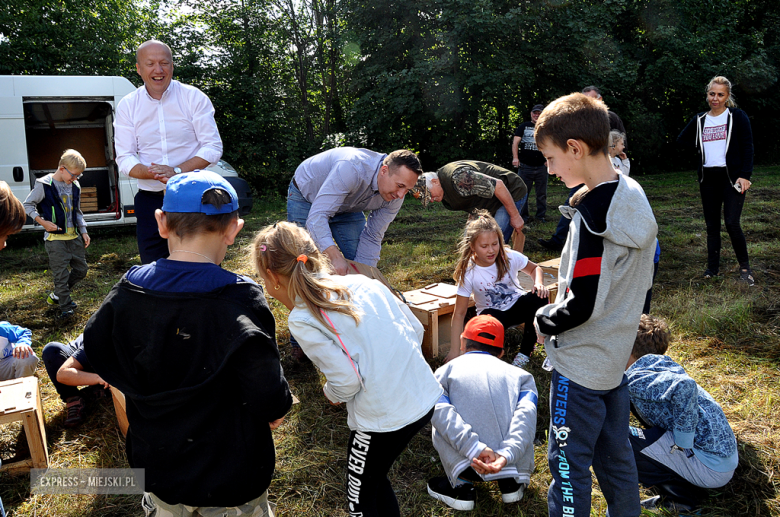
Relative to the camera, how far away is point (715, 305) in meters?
4.36

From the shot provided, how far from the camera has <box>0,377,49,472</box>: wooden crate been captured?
7.98 feet

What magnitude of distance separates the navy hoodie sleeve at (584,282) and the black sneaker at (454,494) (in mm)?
1009

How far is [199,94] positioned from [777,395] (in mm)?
3916

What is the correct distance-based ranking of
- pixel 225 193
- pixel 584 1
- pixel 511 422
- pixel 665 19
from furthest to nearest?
pixel 665 19
pixel 584 1
pixel 511 422
pixel 225 193

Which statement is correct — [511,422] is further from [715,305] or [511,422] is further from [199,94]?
[715,305]

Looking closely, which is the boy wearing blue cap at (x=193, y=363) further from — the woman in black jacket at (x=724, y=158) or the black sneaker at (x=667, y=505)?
the woman in black jacket at (x=724, y=158)

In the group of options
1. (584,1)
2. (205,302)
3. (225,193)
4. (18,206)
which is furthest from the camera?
(584,1)

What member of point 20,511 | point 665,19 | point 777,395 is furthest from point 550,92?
point 20,511

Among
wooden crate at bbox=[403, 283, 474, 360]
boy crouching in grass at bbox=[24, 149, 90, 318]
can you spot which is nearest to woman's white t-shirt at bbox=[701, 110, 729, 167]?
wooden crate at bbox=[403, 283, 474, 360]

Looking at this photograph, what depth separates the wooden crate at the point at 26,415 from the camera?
2.43 m

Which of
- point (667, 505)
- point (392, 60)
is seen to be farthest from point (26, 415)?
point (392, 60)

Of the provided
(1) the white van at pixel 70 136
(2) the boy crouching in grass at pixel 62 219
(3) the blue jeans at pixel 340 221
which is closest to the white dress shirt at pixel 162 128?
(3) the blue jeans at pixel 340 221

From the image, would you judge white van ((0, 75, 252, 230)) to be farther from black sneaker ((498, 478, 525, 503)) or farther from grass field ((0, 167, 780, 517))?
black sneaker ((498, 478, 525, 503))

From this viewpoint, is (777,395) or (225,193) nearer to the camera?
(225,193)
